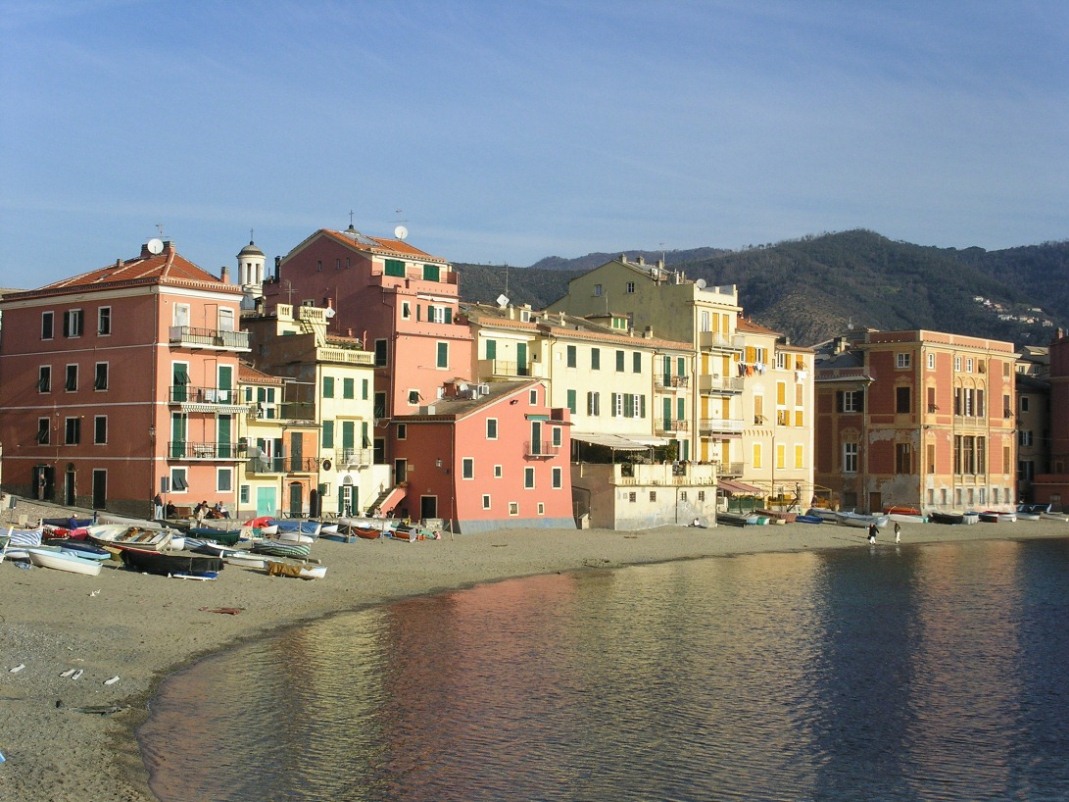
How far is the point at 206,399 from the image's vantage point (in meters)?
66.2

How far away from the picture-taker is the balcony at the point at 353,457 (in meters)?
72.0

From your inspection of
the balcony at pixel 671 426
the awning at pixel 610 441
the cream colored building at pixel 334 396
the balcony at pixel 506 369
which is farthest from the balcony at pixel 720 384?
the cream colored building at pixel 334 396

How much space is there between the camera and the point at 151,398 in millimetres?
65250

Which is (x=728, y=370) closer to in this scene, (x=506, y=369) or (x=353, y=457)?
(x=506, y=369)

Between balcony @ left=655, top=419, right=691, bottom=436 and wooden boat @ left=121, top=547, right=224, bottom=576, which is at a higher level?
balcony @ left=655, top=419, right=691, bottom=436

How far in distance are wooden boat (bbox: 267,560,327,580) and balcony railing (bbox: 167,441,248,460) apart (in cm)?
1077

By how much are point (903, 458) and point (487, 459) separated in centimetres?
4773

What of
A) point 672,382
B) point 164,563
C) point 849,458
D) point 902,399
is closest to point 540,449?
point 672,382

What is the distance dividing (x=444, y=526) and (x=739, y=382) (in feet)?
98.2

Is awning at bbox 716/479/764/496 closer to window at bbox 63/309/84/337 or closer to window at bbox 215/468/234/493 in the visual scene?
window at bbox 215/468/234/493

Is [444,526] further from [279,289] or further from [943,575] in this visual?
[943,575]

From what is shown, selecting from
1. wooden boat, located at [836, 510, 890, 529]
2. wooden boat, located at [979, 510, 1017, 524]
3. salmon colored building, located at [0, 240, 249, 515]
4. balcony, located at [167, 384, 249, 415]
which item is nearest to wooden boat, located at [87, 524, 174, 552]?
salmon colored building, located at [0, 240, 249, 515]

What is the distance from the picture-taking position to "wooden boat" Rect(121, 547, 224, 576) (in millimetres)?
52156

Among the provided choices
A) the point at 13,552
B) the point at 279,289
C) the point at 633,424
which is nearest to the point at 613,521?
the point at 633,424
